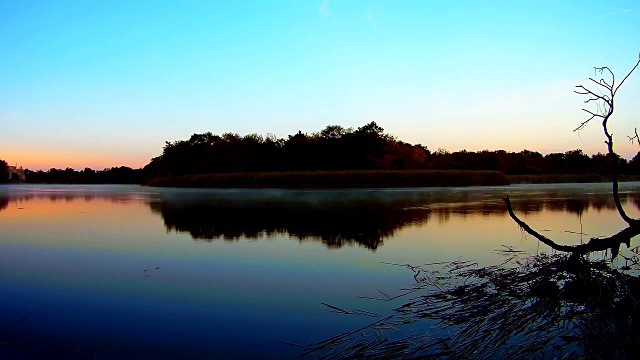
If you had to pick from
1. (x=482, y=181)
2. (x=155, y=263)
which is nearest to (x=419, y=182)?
(x=482, y=181)

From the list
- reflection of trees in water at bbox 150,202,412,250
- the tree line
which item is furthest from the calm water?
the tree line

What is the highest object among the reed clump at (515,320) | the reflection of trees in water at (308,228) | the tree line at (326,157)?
the tree line at (326,157)

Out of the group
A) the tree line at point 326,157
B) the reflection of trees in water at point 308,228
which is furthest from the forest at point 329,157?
the reflection of trees in water at point 308,228

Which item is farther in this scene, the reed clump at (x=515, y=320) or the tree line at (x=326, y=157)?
the tree line at (x=326, y=157)

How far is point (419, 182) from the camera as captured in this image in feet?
170

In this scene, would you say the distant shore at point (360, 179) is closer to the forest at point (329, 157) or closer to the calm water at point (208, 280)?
the forest at point (329, 157)

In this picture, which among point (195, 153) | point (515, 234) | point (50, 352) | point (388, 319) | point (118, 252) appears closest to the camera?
point (50, 352)

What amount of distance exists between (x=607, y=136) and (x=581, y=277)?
1.36 m

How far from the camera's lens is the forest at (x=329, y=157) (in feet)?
213

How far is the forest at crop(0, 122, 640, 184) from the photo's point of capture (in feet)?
213

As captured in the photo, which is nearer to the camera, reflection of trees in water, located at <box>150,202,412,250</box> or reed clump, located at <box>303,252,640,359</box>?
reed clump, located at <box>303,252,640,359</box>

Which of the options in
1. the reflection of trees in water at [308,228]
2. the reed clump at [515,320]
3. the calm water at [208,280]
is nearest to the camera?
the reed clump at [515,320]

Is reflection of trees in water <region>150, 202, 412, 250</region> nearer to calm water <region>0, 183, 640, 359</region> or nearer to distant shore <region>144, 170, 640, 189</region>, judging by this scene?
calm water <region>0, 183, 640, 359</region>

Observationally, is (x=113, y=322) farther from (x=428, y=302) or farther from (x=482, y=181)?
(x=482, y=181)
